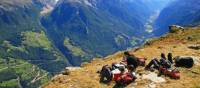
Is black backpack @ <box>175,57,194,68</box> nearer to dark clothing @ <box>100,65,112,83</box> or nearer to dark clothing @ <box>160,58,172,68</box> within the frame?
dark clothing @ <box>160,58,172,68</box>

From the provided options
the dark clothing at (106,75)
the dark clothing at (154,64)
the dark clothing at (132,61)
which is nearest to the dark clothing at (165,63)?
the dark clothing at (154,64)

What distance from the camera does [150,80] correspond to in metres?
44.4

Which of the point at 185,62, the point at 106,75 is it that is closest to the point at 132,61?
the point at 106,75

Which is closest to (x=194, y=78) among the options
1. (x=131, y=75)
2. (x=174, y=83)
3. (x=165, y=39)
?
(x=174, y=83)

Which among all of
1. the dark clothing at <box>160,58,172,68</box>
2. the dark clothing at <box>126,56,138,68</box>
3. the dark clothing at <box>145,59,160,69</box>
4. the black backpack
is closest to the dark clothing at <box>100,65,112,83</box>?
the dark clothing at <box>126,56,138,68</box>

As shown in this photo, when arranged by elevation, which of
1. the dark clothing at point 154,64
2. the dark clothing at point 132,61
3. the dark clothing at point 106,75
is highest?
the dark clothing at point 132,61

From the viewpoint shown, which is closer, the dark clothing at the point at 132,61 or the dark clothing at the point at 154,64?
the dark clothing at the point at 154,64

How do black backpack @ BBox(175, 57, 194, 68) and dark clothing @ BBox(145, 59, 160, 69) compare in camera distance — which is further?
black backpack @ BBox(175, 57, 194, 68)

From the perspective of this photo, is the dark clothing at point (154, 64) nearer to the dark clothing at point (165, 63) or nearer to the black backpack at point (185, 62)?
the dark clothing at point (165, 63)

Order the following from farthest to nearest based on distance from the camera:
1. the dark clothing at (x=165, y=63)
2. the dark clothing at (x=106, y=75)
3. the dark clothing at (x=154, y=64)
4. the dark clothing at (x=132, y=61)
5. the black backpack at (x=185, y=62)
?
the dark clothing at (x=132, y=61), the black backpack at (x=185, y=62), the dark clothing at (x=154, y=64), the dark clothing at (x=165, y=63), the dark clothing at (x=106, y=75)

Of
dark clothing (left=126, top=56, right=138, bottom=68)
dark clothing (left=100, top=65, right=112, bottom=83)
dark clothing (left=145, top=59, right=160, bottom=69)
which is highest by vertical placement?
dark clothing (left=126, top=56, right=138, bottom=68)

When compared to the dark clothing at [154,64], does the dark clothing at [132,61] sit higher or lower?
higher

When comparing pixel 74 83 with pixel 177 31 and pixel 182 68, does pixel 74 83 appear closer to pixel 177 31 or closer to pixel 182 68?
pixel 182 68

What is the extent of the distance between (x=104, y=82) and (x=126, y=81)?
3423 mm
